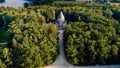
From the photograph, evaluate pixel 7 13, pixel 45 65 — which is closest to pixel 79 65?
pixel 45 65

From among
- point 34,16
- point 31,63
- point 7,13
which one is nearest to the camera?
point 31,63

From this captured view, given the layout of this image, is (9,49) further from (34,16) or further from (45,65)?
(34,16)

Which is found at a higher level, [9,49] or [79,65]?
[9,49]

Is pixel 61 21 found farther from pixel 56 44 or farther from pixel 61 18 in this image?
pixel 56 44

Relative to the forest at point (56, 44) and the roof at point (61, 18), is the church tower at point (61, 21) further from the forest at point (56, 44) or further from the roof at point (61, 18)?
the forest at point (56, 44)

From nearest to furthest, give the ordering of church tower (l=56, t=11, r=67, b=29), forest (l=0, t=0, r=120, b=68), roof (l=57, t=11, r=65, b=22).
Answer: forest (l=0, t=0, r=120, b=68), church tower (l=56, t=11, r=67, b=29), roof (l=57, t=11, r=65, b=22)

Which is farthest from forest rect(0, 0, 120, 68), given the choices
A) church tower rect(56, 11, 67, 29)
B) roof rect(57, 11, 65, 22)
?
roof rect(57, 11, 65, 22)

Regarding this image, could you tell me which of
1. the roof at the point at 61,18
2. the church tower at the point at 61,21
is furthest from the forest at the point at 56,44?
the roof at the point at 61,18

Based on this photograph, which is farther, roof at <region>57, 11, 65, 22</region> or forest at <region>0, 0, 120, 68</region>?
roof at <region>57, 11, 65, 22</region>

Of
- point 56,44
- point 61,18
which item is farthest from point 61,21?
point 56,44

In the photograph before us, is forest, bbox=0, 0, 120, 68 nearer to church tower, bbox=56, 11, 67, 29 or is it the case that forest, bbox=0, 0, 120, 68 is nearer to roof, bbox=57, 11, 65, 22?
church tower, bbox=56, 11, 67, 29

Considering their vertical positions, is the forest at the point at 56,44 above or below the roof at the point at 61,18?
below
